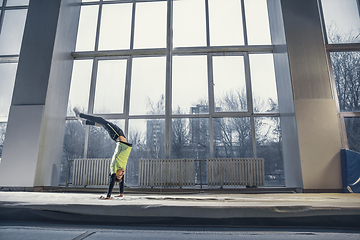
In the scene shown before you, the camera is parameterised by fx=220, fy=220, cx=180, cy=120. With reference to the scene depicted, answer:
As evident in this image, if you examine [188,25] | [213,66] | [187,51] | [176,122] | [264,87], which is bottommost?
[176,122]

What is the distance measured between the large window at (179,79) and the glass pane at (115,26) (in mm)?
30

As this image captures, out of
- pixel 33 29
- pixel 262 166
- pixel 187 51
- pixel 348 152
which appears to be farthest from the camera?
pixel 187 51

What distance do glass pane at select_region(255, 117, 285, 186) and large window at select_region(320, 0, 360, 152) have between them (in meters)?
1.40

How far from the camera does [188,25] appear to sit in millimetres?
6559

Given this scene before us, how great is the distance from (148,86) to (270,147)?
12.2 ft

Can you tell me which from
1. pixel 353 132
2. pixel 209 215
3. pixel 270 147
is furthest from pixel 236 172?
pixel 209 215

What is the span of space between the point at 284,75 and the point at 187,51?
2677mm

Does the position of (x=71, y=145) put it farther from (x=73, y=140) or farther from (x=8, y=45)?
(x=8, y=45)

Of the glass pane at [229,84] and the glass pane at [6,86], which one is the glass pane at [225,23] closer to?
the glass pane at [229,84]

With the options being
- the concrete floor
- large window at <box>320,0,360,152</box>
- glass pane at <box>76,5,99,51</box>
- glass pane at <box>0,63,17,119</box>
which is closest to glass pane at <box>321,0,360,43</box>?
large window at <box>320,0,360,152</box>

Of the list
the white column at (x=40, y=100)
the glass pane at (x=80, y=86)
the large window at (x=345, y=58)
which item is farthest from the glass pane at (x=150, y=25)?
the large window at (x=345, y=58)

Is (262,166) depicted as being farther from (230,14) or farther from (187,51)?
(230,14)

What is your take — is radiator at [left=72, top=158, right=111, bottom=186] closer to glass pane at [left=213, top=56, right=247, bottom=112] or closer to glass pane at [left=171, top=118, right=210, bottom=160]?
glass pane at [left=171, top=118, right=210, bottom=160]

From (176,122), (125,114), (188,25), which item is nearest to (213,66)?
(188,25)
